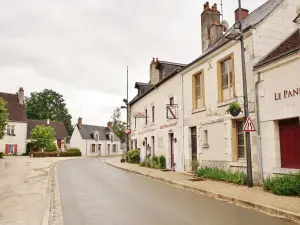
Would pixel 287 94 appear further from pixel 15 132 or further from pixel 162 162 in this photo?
pixel 15 132

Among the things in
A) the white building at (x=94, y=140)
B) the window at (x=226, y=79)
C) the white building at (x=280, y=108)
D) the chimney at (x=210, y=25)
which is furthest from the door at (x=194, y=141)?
the white building at (x=94, y=140)

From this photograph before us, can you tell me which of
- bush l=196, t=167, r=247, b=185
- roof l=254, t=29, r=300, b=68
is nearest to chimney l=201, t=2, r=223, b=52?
roof l=254, t=29, r=300, b=68

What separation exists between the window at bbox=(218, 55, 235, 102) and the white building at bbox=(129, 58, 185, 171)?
4.18 metres

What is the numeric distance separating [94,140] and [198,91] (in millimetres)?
47672

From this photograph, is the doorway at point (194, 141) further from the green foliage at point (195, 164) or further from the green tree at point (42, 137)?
the green tree at point (42, 137)

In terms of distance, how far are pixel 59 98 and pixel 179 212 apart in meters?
72.5

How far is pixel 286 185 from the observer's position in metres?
8.46

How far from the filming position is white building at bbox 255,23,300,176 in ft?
30.8

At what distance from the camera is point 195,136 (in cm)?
1577

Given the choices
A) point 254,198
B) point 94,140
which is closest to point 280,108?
point 254,198

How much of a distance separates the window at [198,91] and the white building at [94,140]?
45792 mm

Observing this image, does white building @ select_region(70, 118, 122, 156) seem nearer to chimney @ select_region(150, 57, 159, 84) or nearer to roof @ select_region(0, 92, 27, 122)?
roof @ select_region(0, 92, 27, 122)

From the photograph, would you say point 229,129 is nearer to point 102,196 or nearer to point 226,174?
point 226,174

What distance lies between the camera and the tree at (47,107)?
233ft
